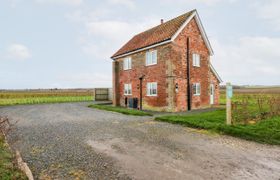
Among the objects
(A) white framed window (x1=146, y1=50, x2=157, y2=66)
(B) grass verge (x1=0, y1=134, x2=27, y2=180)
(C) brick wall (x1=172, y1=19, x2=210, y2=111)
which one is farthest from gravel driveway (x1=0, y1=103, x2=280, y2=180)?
(A) white framed window (x1=146, y1=50, x2=157, y2=66)

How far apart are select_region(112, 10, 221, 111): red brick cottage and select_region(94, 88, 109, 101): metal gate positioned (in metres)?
13.2

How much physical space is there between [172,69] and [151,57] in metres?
3.06

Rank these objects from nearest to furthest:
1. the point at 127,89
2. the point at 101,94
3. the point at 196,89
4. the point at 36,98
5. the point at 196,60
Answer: the point at 196,89, the point at 196,60, the point at 127,89, the point at 101,94, the point at 36,98

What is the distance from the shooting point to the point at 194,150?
717 cm

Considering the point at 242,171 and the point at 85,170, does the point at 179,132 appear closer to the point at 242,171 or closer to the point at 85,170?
the point at 242,171

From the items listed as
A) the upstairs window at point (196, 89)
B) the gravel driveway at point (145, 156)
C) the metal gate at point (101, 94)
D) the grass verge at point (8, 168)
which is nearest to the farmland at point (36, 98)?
the metal gate at point (101, 94)

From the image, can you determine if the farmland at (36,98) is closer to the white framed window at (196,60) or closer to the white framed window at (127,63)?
the white framed window at (127,63)

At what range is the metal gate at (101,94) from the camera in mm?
36312

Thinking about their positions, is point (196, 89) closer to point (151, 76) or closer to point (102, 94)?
point (151, 76)

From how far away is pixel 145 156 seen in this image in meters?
6.47

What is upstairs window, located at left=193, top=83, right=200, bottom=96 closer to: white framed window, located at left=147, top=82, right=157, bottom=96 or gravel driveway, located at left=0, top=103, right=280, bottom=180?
white framed window, located at left=147, top=82, right=157, bottom=96

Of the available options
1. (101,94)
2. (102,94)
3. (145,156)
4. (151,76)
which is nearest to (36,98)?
→ (101,94)

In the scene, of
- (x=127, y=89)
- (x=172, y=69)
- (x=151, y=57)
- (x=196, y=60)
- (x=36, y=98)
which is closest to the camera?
(x=172, y=69)

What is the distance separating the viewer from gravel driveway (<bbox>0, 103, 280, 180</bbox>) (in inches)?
203
